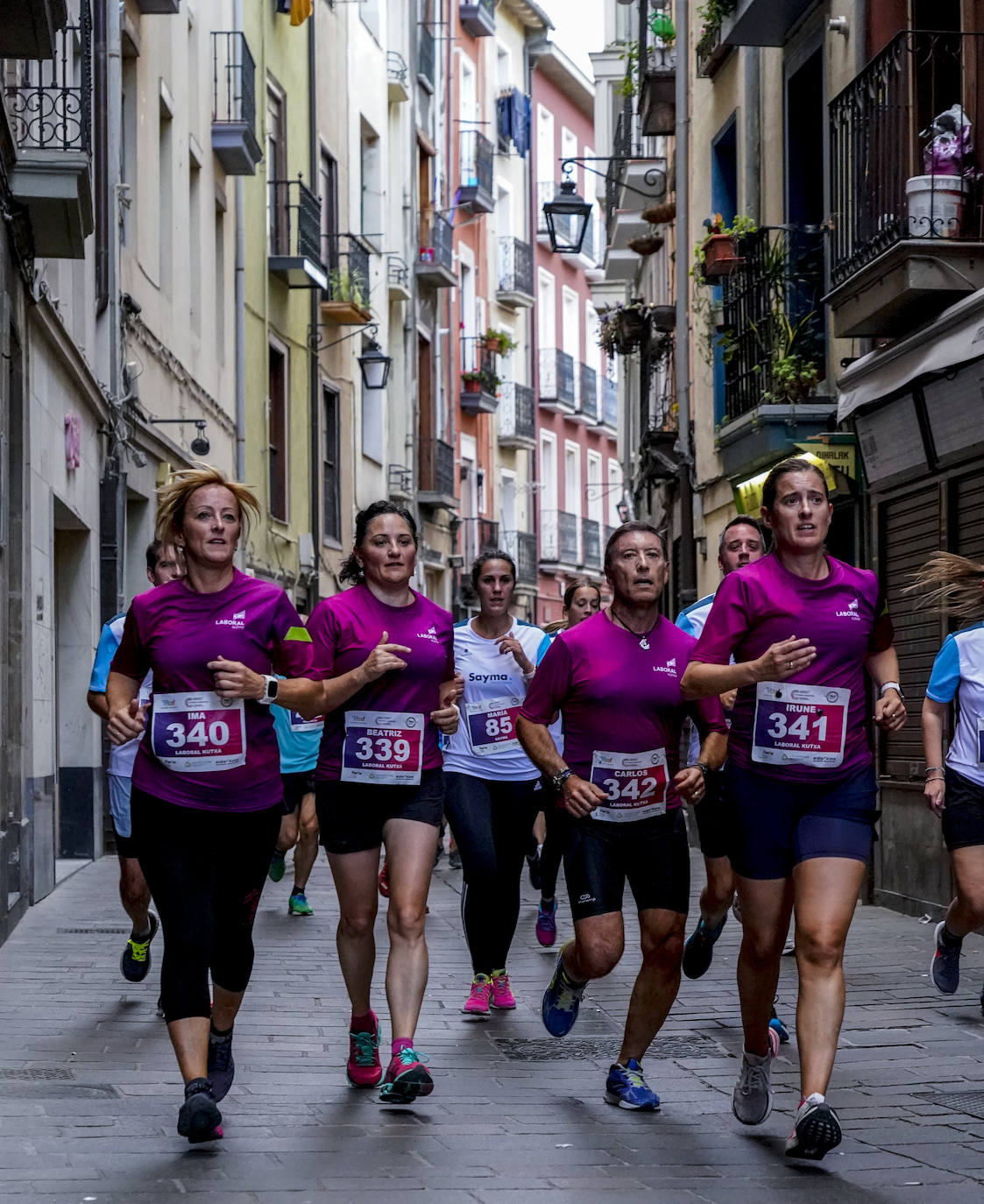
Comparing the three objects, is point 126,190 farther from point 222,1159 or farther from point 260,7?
point 222,1159

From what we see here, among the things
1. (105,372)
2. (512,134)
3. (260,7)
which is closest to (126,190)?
Answer: (105,372)

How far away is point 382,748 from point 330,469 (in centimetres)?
2380

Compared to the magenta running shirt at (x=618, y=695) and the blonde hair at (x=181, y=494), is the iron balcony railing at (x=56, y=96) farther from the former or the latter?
the magenta running shirt at (x=618, y=695)

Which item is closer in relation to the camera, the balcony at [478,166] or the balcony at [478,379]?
the balcony at [478,379]

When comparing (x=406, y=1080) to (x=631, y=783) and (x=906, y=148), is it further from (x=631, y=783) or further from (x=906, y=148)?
(x=906, y=148)

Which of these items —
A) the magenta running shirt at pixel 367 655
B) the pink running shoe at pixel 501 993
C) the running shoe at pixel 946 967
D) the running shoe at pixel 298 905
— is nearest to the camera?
the magenta running shirt at pixel 367 655

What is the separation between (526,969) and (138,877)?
2.14 meters

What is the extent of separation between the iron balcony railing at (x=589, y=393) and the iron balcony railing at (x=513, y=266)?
5563mm

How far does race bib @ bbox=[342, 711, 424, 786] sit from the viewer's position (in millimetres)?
7500

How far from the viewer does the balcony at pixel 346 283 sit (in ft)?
98.6

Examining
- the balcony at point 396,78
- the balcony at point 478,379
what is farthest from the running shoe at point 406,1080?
the balcony at point 478,379

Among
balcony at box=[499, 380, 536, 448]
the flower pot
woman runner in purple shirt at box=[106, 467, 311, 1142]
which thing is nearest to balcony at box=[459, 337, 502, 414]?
balcony at box=[499, 380, 536, 448]

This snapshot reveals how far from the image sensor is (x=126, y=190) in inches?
721

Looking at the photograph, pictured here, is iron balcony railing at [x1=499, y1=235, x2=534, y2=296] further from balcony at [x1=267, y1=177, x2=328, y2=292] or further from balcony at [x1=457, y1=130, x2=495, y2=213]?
balcony at [x1=267, y1=177, x2=328, y2=292]
